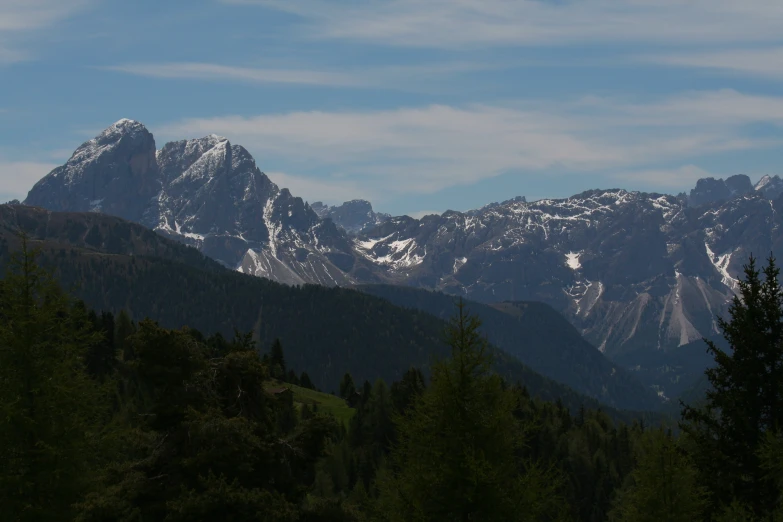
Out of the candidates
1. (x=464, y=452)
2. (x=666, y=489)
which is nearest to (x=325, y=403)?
(x=666, y=489)

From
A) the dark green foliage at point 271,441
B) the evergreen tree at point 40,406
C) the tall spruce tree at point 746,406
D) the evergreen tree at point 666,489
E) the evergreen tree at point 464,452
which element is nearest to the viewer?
the evergreen tree at point 464,452

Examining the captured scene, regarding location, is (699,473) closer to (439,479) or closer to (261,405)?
(439,479)

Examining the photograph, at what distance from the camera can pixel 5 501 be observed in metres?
29.1

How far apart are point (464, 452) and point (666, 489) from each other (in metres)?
11.9

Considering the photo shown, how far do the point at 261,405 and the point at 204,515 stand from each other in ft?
18.1

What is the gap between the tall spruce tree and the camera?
32.2m

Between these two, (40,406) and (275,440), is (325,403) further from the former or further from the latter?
(40,406)

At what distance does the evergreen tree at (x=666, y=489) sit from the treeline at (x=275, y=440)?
0.07 meters

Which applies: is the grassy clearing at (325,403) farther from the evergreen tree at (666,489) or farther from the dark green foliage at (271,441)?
the dark green foliage at (271,441)

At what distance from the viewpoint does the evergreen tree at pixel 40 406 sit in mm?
29641

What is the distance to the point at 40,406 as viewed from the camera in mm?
30453

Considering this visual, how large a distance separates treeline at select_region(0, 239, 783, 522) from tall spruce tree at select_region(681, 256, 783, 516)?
53 millimetres

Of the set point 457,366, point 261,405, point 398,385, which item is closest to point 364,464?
point 398,385

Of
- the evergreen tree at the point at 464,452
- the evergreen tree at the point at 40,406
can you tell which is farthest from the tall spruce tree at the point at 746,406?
the evergreen tree at the point at 40,406
